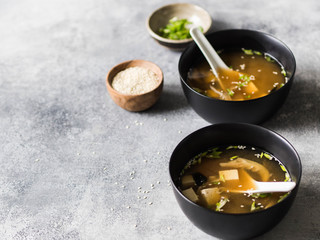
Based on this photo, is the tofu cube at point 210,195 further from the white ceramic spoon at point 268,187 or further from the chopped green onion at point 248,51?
the chopped green onion at point 248,51

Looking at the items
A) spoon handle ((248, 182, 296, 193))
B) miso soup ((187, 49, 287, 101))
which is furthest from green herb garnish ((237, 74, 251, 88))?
spoon handle ((248, 182, 296, 193))

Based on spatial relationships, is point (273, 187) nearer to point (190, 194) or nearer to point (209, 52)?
point (190, 194)

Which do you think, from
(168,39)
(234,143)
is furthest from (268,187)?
(168,39)

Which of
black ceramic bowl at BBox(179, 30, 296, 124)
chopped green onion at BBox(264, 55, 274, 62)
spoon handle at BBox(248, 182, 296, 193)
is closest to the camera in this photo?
spoon handle at BBox(248, 182, 296, 193)

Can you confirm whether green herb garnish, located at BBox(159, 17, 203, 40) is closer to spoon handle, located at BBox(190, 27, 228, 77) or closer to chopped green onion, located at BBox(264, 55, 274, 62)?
spoon handle, located at BBox(190, 27, 228, 77)

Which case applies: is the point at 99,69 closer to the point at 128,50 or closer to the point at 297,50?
the point at 128,50

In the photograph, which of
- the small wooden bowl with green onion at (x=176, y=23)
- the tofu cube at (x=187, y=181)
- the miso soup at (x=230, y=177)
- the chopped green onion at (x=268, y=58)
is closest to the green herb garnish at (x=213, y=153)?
the miso soup at (x=230, y=177)
